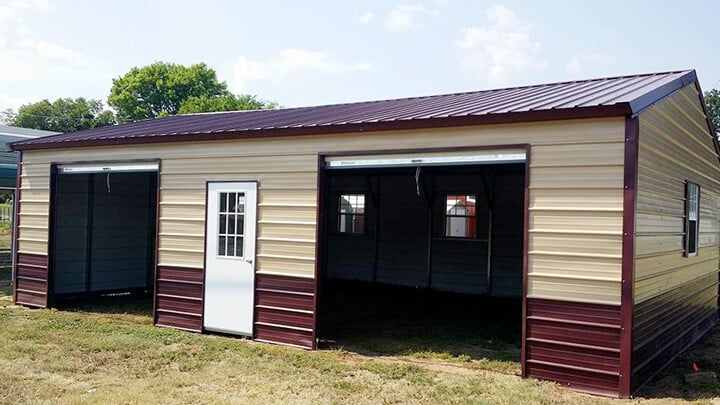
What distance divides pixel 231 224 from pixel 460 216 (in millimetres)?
6324

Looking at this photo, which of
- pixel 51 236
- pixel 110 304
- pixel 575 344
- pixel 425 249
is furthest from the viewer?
pixel 425 249

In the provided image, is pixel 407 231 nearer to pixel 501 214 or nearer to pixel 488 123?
pixel 501 214

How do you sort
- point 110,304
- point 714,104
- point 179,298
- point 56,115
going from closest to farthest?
point 179,298, point 110,304, point 714,104, point 56,115

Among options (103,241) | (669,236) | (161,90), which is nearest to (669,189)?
(669,236)

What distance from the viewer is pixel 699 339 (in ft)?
27.2

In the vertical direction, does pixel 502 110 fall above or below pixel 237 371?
above

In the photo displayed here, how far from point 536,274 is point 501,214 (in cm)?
672

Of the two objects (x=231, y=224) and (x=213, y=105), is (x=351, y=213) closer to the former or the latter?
(x=231, y=224)

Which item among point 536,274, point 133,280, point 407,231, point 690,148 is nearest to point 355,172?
point 407,231

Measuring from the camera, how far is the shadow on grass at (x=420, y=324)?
727cm

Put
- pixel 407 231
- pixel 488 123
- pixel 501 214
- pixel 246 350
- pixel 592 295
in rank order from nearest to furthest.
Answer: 1. pixel 592 295
2. pixel 488 123
3. pixel 246 350
4. pixel 501 214
5. pixel 407 231

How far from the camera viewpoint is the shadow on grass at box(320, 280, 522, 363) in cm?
727

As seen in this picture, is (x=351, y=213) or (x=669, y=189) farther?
(x=351, y=213)

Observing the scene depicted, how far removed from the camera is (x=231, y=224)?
7699mm
